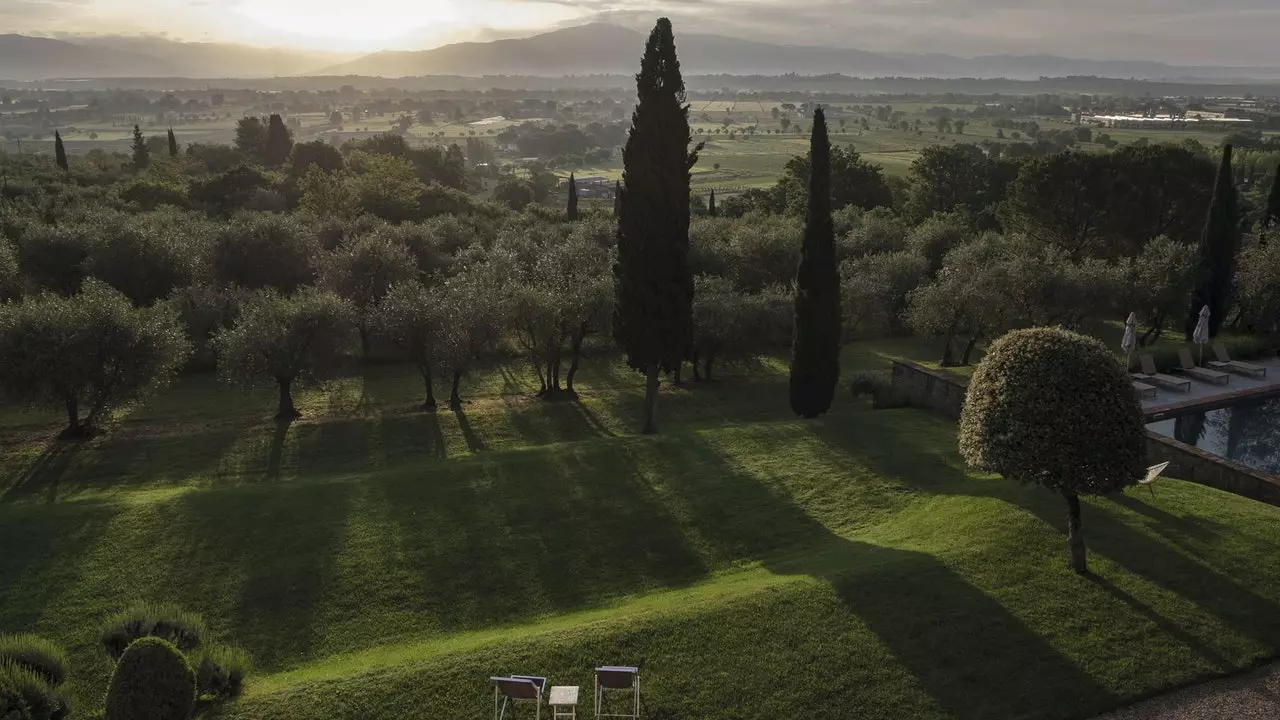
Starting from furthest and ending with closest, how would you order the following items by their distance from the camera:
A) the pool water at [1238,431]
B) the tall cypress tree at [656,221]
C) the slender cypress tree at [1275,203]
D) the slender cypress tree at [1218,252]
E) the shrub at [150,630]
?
the slender cypress tree at [1275,203] → the slender cypress tree at [1218,252] → the tall cypress tree at [656,221] → the pool water at [1238,431] → the shrub at [150,630]

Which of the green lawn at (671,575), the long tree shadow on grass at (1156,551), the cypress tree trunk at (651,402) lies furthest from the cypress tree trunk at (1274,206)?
the cypress tree trunk at (651,402)

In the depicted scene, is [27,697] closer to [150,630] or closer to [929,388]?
[150,630]

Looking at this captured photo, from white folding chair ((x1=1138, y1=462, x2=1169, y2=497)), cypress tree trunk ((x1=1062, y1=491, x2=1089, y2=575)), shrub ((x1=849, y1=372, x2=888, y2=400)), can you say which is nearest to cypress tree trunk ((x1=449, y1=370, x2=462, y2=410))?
shrub ((x1=849, y1=372, x2=888, y2=400))

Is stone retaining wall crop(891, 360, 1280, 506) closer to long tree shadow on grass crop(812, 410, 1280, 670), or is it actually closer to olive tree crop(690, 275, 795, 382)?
long tree shadow on grass crop(812, 410, 1280, 670)

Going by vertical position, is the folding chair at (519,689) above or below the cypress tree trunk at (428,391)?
above

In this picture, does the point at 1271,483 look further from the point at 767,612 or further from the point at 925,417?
the point at 767,612

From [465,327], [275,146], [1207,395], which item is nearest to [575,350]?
[465,327]

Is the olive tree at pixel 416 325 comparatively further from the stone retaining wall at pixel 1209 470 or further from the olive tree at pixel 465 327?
the stone retaining wall at pixel 1209 470
